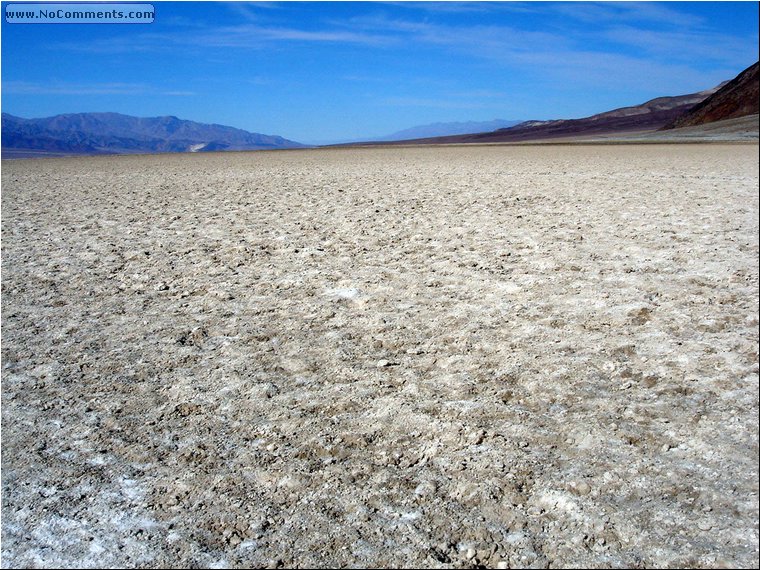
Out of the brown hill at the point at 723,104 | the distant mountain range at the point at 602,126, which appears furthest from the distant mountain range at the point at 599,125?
the brown hill at the point at 723,104

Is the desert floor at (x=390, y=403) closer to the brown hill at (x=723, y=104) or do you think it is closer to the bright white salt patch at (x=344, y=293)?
the bright white salt patch at (x=344, y=293)

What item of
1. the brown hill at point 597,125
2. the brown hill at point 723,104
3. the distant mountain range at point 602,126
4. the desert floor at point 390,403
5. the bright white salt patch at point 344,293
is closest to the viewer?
the desert floor at point 390,403

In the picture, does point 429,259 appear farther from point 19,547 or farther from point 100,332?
point 19,547

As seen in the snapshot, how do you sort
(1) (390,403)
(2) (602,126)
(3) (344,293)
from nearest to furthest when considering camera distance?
(1) (390,403) → (3) (344,293) → (2) (602,126)

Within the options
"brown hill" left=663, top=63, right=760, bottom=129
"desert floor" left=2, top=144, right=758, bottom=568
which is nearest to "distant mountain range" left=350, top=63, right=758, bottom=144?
"brown hill" left=663, top=63, right=760, bottom=129

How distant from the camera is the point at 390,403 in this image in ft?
7.43

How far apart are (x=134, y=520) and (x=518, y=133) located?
8356cm

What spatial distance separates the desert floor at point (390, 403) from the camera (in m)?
1.52

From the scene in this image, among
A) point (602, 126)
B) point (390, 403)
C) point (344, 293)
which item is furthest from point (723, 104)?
point (390, 403)

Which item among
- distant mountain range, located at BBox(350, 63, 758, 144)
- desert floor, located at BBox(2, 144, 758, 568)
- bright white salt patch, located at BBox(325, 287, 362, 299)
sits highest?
distant mountain range, located at BBox(350, 63, 758, 144)

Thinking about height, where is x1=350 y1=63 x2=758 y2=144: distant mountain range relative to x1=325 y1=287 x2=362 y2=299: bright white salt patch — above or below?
above

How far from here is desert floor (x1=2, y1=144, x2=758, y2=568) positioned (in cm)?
152

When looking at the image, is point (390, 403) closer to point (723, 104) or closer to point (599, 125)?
point (723, 104)

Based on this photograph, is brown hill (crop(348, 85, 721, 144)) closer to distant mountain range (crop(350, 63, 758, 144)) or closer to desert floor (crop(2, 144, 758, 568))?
distant mountain range (crop(350, 63, 758, 144))
